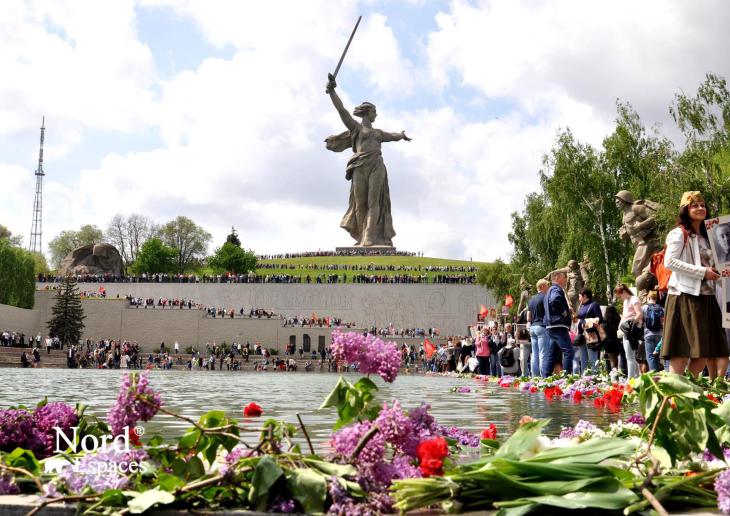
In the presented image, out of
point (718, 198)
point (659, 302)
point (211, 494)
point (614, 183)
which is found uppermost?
point (614, 183)

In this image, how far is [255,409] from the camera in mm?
4242

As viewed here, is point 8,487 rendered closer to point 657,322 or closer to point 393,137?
point 657,322

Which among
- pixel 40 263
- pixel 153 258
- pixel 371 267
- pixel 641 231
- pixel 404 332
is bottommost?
pixel 404 332

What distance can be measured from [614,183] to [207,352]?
3041cm

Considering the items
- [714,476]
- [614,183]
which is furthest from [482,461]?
[614,183]

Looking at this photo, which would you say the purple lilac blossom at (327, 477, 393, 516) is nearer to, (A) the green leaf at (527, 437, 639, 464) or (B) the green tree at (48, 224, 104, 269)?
(A) the green leaf at (527, 437, 639, 464)

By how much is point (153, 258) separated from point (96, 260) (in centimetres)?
695

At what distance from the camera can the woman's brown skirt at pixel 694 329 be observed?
6.14 metres

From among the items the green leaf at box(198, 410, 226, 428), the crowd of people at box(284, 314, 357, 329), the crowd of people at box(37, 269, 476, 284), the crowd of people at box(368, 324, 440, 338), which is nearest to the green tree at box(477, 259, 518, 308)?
the crowd of people at box(368, 324, 440, 338)

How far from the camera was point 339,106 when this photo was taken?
168 ft

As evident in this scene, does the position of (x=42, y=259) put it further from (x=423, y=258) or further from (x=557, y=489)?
(x=557, y=489)

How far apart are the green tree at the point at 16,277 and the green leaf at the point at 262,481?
62.3 m

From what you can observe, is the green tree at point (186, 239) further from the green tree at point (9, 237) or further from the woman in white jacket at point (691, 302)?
the woman in white jacket at point (691, 302)

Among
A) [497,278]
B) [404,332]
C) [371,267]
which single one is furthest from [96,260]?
[497,278]
